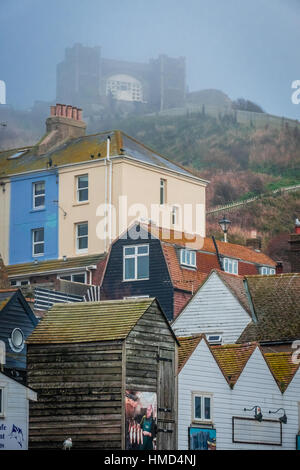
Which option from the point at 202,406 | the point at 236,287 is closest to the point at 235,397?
the point at 202,406

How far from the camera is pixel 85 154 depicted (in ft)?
250

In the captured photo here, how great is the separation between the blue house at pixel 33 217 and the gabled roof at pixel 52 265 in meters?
1.12

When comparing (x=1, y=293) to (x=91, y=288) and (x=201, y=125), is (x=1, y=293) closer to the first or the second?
(x=91, y=288)

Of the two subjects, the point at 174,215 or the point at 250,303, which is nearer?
the point at 250,303

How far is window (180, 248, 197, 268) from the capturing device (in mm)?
69875

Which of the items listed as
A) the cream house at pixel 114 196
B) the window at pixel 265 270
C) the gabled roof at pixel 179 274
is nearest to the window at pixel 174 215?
the cream house at pixel 114 196

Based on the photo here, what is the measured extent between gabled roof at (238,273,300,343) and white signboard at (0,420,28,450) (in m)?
15.0

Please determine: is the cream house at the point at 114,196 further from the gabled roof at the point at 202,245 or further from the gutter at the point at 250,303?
the gutter at the point at 250,303

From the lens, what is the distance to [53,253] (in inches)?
2982

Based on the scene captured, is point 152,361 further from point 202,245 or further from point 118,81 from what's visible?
point 118,81

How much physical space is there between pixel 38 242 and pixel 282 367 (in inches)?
1035

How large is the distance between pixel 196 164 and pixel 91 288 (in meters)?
80.3
